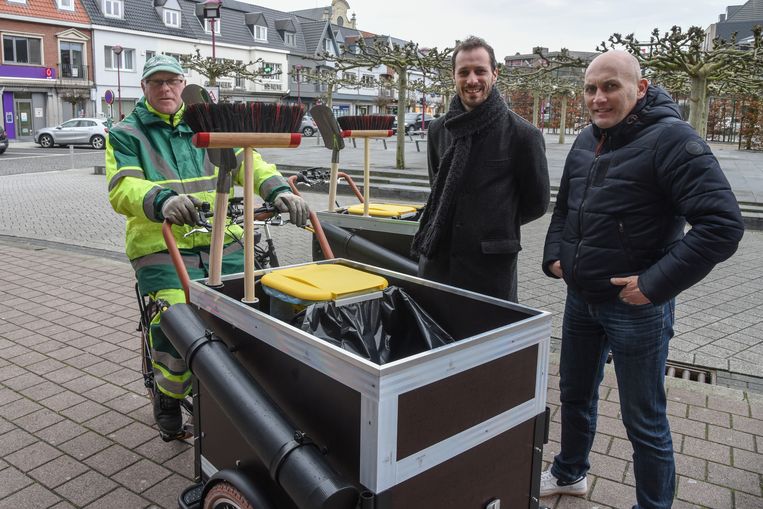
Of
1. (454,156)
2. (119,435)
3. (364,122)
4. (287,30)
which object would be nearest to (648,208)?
(454,156)

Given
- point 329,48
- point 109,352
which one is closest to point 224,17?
point 329,48

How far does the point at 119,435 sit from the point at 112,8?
4140 centimetres

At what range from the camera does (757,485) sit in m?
3.00

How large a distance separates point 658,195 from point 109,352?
3.77 m

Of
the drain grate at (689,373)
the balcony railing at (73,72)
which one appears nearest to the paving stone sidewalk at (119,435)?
the drain grate at (689,373)

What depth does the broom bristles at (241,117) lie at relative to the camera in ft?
7.19

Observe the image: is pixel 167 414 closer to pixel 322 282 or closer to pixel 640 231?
pixel 322 282

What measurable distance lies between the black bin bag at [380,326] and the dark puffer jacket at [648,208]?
62cm

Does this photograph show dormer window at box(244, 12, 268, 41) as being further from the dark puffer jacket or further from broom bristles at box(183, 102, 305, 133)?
the dark puffer jacket

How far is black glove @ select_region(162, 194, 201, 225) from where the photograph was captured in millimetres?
2631

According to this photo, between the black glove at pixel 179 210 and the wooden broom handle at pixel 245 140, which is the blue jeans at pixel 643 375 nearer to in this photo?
the wooden broom handle at pixel 245 140

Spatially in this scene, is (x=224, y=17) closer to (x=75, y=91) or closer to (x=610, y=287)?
(x=75, y=91)

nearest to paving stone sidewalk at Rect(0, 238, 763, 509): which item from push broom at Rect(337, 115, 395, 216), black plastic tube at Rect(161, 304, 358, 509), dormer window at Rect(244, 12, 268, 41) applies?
black plastic tube at Rect(161, 304, 358, 509)

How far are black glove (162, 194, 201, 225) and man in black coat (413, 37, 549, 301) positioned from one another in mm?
1093
